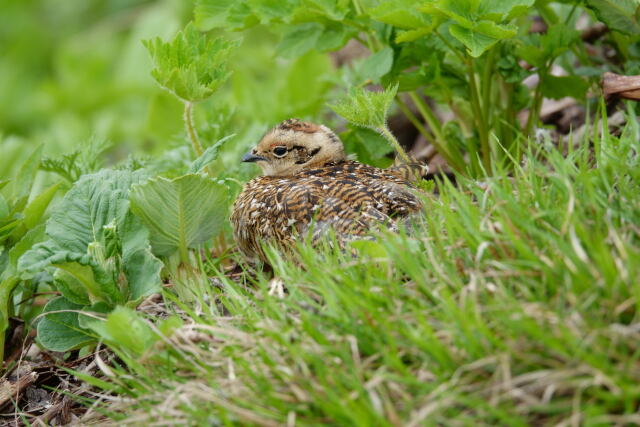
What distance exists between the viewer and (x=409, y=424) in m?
2.59

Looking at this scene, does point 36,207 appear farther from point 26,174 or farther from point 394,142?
point 394,142

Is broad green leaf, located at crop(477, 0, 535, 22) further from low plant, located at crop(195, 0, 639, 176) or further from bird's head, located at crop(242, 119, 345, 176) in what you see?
bird's head, located at crop(242, 119, 345, 176)

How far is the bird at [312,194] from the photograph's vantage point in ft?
13.4

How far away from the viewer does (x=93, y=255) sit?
386 cm

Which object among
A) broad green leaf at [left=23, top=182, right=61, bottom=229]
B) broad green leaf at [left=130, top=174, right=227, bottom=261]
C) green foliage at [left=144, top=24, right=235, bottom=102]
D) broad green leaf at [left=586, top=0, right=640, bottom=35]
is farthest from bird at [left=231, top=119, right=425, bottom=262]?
broad green leaf at [left=586, top=0, right=640, bottom=35]

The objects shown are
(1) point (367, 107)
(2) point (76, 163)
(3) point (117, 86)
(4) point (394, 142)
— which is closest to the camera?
(1) point (367, 107)

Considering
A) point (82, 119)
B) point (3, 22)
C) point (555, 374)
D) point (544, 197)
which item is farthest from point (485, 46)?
point (3, 22)

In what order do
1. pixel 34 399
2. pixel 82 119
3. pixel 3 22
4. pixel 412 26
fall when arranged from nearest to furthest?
1. pixel 34 399
2. pixel 412 26
3. pixel 82 119
4. pixel 3 22

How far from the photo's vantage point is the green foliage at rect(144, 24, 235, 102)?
4.28 m

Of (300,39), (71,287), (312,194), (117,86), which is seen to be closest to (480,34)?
(312,194)

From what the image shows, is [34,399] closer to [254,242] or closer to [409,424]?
[254,242]

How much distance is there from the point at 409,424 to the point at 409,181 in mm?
2034

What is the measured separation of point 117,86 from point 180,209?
740 cm

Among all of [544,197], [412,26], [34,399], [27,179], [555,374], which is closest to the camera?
[555,374]
